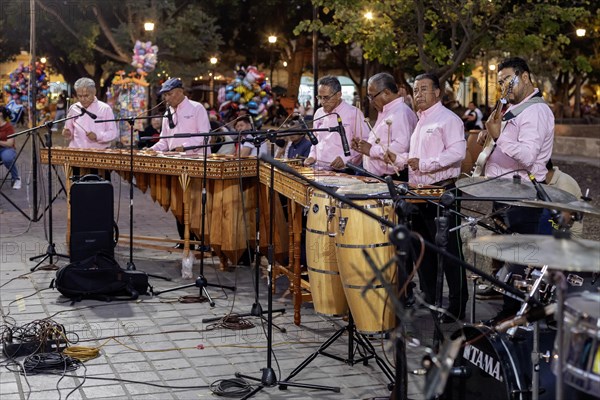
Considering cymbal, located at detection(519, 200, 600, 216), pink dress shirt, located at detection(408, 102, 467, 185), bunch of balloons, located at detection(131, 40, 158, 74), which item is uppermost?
bunch of balloons, located at detection(131, 40, 158, 74)

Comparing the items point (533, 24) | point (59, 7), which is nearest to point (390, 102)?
point (533, 24)

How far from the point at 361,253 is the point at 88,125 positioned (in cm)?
579

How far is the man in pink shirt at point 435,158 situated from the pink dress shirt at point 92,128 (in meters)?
4.60

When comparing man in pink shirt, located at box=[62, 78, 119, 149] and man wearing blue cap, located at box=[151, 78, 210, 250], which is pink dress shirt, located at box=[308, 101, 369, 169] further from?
man in pink shirt, located at box=[62, 78, 119, 149]

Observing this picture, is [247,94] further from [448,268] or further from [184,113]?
[448,268]

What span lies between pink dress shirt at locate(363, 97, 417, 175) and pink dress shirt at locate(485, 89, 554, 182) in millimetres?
1048

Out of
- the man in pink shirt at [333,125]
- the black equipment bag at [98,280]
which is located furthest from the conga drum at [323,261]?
the black equipment bag at [98,280]

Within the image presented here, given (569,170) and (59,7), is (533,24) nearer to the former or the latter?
(569,170)

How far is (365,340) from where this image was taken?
20.6 ft

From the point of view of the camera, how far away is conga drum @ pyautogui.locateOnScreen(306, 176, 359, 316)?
612 centimetres

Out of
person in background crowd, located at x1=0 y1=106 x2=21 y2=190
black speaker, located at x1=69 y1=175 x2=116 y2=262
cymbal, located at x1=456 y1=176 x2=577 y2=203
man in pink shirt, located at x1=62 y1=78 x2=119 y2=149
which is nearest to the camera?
cymbal, located at x1=456 y1=176 x2=577 y2=203

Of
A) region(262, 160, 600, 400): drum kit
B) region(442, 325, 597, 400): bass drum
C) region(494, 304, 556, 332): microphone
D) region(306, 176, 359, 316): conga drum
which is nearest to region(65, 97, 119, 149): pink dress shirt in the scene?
region(262, 160, 600, 400): drum kit

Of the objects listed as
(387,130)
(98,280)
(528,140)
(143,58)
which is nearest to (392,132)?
(387,130)

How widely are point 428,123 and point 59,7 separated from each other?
29.1 metres
